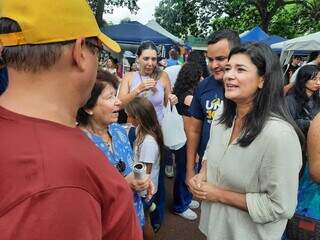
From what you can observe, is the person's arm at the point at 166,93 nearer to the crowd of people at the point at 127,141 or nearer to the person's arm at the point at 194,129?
the crowd of people at the point at 127,141

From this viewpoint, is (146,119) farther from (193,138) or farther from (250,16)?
(250,16)

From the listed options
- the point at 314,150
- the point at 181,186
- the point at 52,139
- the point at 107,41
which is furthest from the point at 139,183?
the point at 181,186

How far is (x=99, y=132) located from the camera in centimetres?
240

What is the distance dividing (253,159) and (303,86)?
3.66m

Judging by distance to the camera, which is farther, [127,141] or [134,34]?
[134,34]

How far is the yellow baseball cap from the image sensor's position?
881 millimetres

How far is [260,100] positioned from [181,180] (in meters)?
2.71

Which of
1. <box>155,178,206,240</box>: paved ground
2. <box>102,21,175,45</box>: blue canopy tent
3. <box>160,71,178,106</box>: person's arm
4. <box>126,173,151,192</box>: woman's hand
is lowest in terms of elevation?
<box>155,178,206,240</box>: paved ground

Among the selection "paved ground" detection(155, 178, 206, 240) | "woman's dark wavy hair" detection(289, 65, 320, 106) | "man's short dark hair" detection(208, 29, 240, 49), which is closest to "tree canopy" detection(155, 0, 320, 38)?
"woman's dark wavy hair" detection(289, 65, 320, 106)

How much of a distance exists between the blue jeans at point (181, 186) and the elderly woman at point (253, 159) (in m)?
2.30

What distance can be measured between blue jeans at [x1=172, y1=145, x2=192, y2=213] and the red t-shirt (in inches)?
145

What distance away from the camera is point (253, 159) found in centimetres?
193

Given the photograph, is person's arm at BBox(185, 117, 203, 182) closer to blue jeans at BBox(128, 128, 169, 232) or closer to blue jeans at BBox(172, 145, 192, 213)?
blue jeans at BBox(128, 128, 169, 232)

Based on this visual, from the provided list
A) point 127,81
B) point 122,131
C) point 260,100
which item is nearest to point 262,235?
point 260,100
